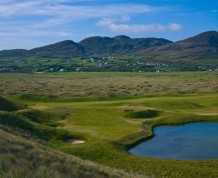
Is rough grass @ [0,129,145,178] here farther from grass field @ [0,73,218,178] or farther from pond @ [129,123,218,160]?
pond @ [129,123,218,160]

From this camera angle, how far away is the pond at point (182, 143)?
40219mm

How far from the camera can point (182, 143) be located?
4556 cm

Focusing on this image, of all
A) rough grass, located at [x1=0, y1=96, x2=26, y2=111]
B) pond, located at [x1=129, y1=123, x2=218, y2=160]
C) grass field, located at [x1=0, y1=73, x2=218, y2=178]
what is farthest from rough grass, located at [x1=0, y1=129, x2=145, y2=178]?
rough grass, located at [x1=0, y1=96, x2=26, y2=111]

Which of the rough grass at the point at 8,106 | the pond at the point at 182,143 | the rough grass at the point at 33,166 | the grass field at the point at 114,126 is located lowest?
the pond at the point at 182,143

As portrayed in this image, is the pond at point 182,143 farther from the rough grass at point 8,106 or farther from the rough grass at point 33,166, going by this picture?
the rough grass at point 8,106

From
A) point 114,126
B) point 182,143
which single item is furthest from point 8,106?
point 182,143

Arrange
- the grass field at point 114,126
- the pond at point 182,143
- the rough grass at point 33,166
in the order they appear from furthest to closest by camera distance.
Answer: the pond at point 182,143 < the grass field at point 114,126 < the rough grass at point 33,166

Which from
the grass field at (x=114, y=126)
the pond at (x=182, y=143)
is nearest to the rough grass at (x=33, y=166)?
the grass field at (x=114, y=126)

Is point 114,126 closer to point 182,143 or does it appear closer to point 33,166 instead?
point 182,143

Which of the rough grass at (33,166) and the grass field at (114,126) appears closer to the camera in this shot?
the rough grass at (33,166)

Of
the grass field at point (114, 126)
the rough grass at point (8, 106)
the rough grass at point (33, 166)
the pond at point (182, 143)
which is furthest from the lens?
the rough grass at point (8, 106)

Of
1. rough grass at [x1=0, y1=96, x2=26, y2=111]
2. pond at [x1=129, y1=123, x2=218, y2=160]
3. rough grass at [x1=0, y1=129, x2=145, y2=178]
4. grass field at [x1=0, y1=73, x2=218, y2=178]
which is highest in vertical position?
A: rough grass at [x1=0, y1=129, x2=145, y2=178]

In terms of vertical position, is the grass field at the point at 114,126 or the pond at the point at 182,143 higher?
the grass field at the point at 114,126

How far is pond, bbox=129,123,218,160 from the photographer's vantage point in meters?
40.2
